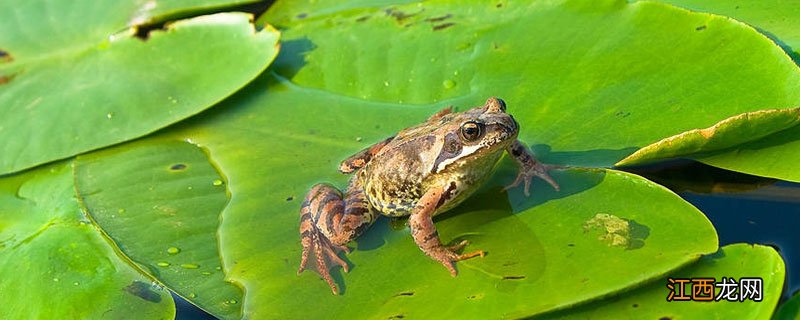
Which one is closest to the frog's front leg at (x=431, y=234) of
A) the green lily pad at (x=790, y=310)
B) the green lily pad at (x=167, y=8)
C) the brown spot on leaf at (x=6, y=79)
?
the green lily pad at (x=790, y=310)

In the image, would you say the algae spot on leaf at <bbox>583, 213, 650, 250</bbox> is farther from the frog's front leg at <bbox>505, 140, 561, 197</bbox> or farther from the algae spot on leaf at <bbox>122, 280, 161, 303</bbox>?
the algae spot on leaf at <bbox>122, 280, 161, 303</bbox>

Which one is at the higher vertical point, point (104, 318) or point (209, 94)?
point (209, 94)

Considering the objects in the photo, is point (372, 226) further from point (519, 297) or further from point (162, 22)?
point (162, 22)

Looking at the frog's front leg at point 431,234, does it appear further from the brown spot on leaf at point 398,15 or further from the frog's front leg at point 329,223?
the brown spot on leaf at point 398,15

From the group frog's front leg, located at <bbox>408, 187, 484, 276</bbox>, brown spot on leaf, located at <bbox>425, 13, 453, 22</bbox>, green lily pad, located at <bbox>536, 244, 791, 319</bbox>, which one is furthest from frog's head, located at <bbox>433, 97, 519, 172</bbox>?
brown spot on leaf, located at <bbox>425, 13, 453, 22</bbox>

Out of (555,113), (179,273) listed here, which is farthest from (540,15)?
(179,273)

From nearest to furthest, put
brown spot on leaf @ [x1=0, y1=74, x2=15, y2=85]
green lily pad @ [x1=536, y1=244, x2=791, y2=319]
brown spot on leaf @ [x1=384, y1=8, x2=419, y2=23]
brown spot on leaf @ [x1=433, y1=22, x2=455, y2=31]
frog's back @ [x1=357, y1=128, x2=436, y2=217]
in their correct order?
1. green lily pad @ [x1=536, y1=244, x2=791, y2=319]
2. frog's back @ [x1=357, y1=128, x2=436, y2=217]
3. brown spot on leaf @ [x1=433, y1=22, x2=455, y2=31]
4. brown spot on leaf @ [x1=384, y1=8, x2=419, y2=23]
5. brown spot on leaf @ [x1=0, y1=74, x2=15, y2=85]

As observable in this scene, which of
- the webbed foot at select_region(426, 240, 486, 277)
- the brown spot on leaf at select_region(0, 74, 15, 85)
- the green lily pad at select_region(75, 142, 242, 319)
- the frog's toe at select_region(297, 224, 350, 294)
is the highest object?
the webbed foot at select_region(426, 240, 486, 277)

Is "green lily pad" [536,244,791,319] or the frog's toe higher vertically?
"green lily pad" [536,244,791,319]
